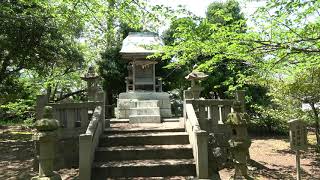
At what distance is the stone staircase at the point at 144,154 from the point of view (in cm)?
777

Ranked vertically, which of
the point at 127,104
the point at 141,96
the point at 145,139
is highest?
the point at 141,96

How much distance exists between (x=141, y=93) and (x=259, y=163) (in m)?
6.07

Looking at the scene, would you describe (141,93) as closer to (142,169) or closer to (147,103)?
(147,103)

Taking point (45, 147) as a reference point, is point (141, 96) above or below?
above

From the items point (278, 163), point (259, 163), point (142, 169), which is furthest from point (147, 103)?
point (142, 169)

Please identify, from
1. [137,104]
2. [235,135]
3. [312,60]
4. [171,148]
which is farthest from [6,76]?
[312,60]

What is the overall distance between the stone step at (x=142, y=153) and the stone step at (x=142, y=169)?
0.42 m

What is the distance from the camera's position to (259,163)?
11.2 m

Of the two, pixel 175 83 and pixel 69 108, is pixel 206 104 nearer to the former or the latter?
pixel 69 108

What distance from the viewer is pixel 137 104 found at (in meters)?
13.8

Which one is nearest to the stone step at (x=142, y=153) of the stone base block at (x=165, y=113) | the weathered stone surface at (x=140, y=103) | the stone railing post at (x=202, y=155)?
the stone railing post at (x=202, y=155)

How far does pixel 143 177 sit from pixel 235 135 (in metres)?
2.71

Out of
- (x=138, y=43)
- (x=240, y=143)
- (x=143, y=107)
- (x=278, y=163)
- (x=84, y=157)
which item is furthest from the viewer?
(x=138, y=43)

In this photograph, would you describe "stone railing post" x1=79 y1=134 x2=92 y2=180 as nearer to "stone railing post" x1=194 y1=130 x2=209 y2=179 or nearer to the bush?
"stone railing post" x1=194 y1=130 x2=209 y2=179
